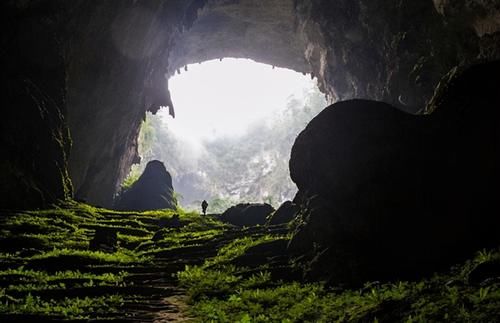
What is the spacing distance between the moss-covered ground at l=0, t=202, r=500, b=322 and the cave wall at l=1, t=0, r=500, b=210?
8430mm

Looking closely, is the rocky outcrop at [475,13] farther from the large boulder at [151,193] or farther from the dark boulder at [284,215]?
the large boulder at [151,193]

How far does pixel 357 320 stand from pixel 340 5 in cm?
3691

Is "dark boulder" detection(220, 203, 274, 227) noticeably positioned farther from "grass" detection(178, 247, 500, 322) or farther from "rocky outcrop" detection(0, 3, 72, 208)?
"grass" detection(178, 247, 500, 322)

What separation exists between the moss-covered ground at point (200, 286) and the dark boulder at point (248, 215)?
35.7 feet

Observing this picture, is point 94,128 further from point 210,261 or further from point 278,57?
point 278,57

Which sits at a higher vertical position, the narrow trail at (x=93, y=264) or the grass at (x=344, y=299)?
the narrow trail at (x=93, y=264)

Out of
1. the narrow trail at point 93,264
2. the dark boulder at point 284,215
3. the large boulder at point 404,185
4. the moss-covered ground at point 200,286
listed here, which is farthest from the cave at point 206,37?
the dark boulder at point 284,215

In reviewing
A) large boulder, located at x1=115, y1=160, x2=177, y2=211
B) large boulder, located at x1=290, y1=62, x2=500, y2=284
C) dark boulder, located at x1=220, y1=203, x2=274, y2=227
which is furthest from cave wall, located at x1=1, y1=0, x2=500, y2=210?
dark boulder, located at x1=220, y1=203, x2=274, y2=227

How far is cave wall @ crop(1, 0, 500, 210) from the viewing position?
22.1 m

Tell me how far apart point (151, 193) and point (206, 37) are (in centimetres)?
2134

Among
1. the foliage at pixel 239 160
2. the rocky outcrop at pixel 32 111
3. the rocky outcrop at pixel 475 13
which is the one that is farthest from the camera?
the foliage at pixel 239 160

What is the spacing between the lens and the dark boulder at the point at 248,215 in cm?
2970

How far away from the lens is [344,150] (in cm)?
1272

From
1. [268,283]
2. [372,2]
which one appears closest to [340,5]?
[372,2]
